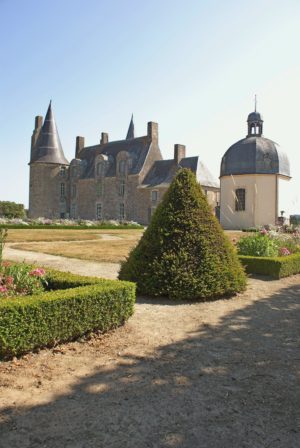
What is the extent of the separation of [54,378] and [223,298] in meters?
4.11

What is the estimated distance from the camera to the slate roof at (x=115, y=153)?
41.5 meters

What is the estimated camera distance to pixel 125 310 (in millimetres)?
5254

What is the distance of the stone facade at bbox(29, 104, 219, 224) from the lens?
130 feet

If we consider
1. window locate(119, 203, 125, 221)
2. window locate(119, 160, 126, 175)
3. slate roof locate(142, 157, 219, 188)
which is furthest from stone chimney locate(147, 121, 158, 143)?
window locate(119, 203, 125, 221)

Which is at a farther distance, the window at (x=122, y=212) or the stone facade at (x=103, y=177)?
the window at (x=122, y=212)

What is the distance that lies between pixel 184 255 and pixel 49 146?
41687 millimetres

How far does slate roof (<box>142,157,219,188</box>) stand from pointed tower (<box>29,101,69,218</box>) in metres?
11.6

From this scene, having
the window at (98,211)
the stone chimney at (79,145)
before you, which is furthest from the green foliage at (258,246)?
the stone chimney at (79,145)

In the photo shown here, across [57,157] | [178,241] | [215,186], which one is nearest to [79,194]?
[57,157]

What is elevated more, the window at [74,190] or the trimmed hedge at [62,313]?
the window at [74,190]

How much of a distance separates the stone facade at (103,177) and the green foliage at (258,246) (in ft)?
88.7

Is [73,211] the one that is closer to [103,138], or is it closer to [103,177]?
[103,177]

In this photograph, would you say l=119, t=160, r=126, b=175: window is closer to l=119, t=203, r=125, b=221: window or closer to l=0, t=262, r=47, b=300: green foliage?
l=119, t=203, r=125, b=221: window

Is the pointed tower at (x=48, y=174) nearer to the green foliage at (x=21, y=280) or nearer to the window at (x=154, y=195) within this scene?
the window at (x=154, y=195)
